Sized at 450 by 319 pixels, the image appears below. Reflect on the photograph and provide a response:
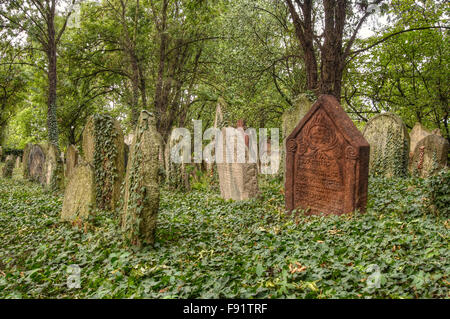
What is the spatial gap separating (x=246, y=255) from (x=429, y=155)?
8335 millimetres

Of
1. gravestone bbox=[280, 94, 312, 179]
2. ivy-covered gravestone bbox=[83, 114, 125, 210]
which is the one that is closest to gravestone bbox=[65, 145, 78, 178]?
ivy-covered gravestone bbox=[83, 114, 125, 210]

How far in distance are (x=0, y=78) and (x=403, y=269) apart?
2152 centimetres

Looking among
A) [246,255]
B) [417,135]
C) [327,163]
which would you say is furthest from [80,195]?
→ [417,135]

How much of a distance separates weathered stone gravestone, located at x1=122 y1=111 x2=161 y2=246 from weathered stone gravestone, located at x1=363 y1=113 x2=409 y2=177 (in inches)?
300

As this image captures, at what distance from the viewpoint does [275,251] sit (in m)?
4.14

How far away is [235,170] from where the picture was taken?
26.3 ft

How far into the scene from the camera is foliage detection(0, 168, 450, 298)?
3082 mm

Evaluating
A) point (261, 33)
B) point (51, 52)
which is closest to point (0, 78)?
point (51, 52)

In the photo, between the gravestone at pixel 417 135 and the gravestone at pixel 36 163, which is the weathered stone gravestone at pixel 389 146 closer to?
the gravestone at pixel 417 135

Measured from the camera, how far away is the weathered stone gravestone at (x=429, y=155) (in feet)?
30.8

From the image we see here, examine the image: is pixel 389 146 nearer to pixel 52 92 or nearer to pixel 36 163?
pixel 36 163

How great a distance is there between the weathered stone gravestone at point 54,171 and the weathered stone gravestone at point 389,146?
1008 cm

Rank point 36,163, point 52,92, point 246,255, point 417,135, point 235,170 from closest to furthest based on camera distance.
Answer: point 246,255 < point 235,170 < point 417,135 < point 36,163 < point 52,92
